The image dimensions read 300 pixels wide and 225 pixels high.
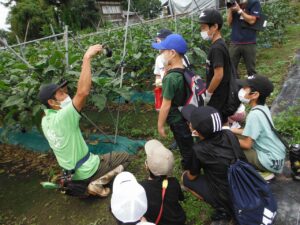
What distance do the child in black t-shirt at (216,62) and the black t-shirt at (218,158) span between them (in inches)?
33.2

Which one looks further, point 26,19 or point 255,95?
point 26,19

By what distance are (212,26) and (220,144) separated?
136 cm

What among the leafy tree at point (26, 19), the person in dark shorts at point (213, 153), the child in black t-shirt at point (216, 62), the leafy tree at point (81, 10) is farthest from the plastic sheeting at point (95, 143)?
the leafy tree at point (81, 10)

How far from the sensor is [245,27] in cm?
449

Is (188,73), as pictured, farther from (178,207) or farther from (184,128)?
(178,207)

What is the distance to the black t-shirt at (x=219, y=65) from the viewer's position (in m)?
2.97

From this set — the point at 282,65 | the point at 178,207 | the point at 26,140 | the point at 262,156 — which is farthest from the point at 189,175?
the point at 282,65

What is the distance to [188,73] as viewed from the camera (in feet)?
9.02

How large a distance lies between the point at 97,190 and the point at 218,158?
146 centimetres

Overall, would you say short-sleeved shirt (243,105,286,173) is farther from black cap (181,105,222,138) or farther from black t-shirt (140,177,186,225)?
black t-shirt (140,177,186,225)

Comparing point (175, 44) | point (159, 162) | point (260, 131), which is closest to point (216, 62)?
point (175, 44)

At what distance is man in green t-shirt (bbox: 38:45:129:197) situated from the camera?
2613 mm

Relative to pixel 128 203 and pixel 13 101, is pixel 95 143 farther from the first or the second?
pixel 128 203

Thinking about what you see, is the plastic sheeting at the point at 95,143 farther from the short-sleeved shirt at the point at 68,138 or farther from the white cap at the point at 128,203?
the white cap at the point at 128,203
